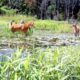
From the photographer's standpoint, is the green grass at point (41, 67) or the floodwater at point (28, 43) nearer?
the green grass at point (41, 67)

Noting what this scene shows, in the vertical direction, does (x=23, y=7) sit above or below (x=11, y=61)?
below

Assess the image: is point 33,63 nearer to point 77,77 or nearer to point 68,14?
point 77,77

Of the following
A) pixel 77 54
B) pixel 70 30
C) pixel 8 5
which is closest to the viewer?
pixel 77 54

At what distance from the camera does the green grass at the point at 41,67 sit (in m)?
4.72

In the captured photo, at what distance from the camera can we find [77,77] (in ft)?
16.4

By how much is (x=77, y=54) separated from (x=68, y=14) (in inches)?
987

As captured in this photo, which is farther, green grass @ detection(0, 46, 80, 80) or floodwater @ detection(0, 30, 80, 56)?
floodwater @ detection(0, 30, 80, 56)

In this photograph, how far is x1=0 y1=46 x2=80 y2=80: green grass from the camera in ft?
15.5

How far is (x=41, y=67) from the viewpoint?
504cm

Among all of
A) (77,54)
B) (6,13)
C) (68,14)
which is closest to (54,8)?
(68,14)

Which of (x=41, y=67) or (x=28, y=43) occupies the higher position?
(x=41, y=67)

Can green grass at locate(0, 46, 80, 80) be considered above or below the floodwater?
above

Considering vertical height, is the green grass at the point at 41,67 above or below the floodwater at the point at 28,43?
above

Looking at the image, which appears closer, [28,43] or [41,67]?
[41,67]
